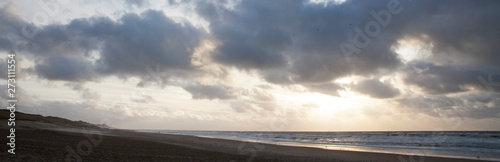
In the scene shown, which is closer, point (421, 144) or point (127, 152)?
point (127, 152)

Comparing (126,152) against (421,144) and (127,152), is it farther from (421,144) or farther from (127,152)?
(421,144)

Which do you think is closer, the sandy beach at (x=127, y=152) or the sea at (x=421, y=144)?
the sandy beach at (x=127, y=152)

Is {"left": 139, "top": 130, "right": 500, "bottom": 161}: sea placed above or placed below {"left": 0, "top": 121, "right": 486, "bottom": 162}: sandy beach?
below

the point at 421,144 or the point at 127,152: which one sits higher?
the point at 127,152

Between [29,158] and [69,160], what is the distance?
1.35 meters

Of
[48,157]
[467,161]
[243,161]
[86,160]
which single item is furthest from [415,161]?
[48,157]

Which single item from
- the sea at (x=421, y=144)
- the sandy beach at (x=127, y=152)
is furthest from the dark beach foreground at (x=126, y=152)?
the sea at (x=421, y=144)

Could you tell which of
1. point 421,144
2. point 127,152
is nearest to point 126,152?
point 127,152

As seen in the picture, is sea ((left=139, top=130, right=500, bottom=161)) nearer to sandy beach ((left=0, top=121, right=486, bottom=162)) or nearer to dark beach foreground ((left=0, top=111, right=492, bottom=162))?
sandy beach ((left=0, top=121, right=486, bottom=162))

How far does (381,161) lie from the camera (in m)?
20.9

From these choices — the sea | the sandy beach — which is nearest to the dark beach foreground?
the sandy beach

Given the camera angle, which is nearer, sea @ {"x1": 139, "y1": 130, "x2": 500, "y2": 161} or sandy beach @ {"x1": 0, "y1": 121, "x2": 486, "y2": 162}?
sandy beach @ {"x1": 0, "y1": 121, "x2": 486, "y2": 162}

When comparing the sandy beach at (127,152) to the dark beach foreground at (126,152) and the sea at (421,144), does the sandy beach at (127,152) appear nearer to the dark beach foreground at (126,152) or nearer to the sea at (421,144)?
the dark beach foreground at (126,152)

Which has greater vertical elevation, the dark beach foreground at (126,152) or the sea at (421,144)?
the dark beach foreground at (126,152)
